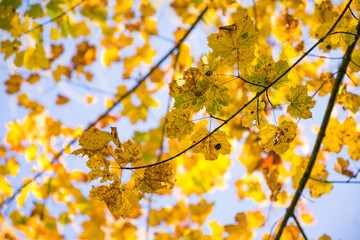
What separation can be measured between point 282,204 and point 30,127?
10.4 ft

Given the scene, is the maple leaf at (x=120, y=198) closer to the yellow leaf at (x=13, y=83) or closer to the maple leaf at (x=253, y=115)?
the maple leaf at (x=253, y=115)

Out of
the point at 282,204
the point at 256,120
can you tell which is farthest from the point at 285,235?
the point at 256,120

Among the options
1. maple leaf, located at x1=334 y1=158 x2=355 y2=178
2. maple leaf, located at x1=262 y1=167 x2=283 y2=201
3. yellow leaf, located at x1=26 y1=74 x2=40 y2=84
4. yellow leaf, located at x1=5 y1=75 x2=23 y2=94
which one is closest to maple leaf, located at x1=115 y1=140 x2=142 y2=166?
maple leaf, located at x1=262 y1=167 x2=283 y2=201

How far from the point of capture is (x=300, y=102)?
2.87 ft

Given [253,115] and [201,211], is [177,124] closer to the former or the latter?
[253,115]

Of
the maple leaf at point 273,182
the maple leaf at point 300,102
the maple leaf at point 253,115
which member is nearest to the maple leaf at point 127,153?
the maple leaf at point 253,115

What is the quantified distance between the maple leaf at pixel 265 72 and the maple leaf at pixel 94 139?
1.59 feet

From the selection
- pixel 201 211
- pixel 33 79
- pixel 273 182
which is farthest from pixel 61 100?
pixel 273 182

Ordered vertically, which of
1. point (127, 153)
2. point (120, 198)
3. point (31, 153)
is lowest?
point (120, 198)

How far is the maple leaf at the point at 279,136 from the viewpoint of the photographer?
0.90 metres

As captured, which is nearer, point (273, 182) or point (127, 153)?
point (127, 153)

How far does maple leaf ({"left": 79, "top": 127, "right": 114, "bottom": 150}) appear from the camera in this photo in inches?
33.8

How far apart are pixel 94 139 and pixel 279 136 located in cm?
62

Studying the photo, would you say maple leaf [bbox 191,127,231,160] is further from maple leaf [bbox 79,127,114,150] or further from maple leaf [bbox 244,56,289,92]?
maple leaf [bbox 79,127,114,150]
